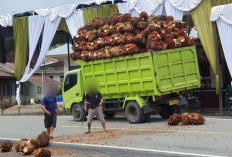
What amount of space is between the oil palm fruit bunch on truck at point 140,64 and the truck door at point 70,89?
1.75ft

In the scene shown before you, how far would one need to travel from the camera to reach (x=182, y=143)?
40.3 feet

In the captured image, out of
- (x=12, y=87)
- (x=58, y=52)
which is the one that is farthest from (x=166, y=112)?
(x=12, y=87)

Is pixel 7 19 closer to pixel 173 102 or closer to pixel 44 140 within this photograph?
pixel 173 102

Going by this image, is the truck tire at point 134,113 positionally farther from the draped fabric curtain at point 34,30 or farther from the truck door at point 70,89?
the draped fabric curtain at point 34,30

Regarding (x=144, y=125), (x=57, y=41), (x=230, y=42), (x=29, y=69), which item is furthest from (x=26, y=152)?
(x=57, y=41)

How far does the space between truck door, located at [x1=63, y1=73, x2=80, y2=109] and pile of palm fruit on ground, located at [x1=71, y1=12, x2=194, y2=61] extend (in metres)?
1.02

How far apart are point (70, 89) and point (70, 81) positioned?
0.36 m

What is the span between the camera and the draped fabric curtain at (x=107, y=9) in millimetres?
24688

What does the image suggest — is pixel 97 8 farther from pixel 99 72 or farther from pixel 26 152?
pixel 26 152

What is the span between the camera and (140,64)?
60.1 ft

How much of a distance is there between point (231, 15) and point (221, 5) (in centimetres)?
79

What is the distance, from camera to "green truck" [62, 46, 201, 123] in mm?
18062

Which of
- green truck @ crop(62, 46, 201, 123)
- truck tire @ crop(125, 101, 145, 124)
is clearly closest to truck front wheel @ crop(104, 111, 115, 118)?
green truck @ crop(62, 46, 201, 123)

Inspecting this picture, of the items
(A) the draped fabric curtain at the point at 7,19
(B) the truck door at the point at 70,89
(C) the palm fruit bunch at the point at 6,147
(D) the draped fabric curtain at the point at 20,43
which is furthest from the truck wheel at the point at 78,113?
(A) the draped fabric curtain at the point at 7,19
